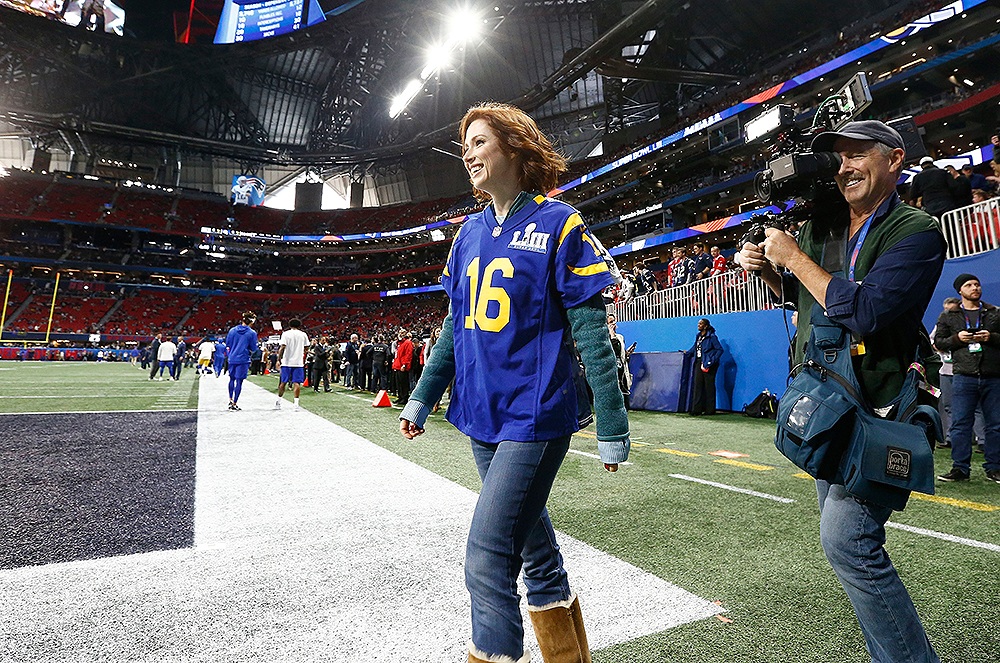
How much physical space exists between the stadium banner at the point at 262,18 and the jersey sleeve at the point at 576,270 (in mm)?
37748

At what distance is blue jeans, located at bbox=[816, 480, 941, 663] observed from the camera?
4.35 feet

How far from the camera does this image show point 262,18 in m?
34.4

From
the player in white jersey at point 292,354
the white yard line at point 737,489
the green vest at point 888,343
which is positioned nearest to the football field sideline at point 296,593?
the green vest at point 888,343

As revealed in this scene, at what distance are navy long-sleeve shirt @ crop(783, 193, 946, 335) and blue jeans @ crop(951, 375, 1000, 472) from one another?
15.5 feet

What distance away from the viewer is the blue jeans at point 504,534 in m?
1.36

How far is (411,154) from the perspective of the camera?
4859 centimetres

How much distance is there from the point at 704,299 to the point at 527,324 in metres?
11.9

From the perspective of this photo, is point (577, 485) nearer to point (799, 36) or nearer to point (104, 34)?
point (799, 36)

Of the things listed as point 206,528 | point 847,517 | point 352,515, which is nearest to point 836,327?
point 847,517

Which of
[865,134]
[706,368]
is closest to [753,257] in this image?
[865,134]

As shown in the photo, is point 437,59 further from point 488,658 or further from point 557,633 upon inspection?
point 488,658

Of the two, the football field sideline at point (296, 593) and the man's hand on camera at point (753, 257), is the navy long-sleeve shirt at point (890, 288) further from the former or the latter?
the football field sideline at point (296, 593)

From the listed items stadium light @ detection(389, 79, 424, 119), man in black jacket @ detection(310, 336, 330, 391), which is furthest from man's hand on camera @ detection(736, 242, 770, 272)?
stadium light @ detection(389, 79, 424, 119)

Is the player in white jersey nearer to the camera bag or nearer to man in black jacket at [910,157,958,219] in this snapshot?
the camera bag
